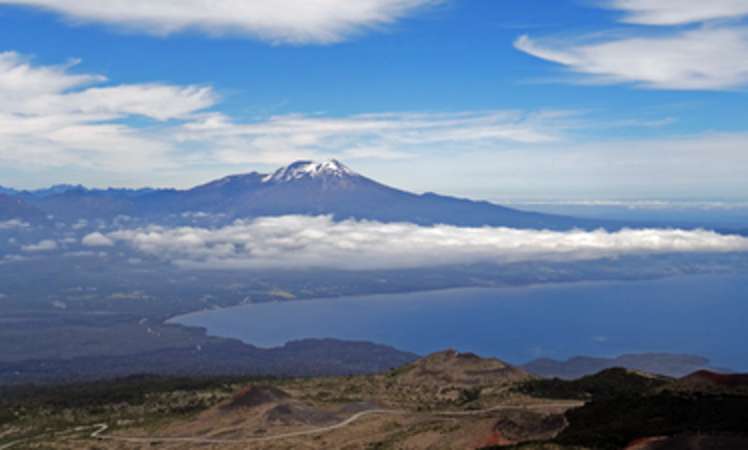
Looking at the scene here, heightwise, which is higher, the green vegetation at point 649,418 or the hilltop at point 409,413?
the green vegetation at point 649,418

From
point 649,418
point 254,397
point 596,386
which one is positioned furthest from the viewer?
point 596,386

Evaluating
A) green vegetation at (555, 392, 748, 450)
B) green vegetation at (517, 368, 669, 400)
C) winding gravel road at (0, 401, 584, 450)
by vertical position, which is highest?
green vegetation at (555, 392, 748, 450)

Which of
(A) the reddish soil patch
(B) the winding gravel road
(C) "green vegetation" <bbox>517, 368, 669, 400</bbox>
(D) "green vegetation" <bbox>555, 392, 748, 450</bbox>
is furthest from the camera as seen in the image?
(C) "green vegetation" <bbox>517, 368, 669, 400</bbox>

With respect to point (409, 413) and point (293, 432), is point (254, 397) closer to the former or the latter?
point (293, 432)

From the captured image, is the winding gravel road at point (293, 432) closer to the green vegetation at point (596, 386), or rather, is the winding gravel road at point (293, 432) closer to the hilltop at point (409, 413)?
the hilltop at point (409, 413)

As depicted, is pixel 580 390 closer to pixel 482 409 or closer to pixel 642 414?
pixel 482 409

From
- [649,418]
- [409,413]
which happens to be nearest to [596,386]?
[409,413]

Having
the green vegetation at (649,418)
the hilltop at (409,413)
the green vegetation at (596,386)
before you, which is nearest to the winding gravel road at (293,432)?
the hilltop at (409,413)

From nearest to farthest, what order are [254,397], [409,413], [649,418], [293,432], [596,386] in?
1. [649,418]
2. [293,432]
3. [409,413]
4. [254,397]
5. [596,386]

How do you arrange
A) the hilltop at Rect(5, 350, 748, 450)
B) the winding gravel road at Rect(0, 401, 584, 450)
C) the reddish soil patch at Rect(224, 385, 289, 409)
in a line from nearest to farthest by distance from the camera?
the hilltop at Rect(5, 350, 748, 450) → the winding gravel road at Rect(0, 401, 584, 450) → the reddish soil patch at Rect(224, 385, 289, 409)

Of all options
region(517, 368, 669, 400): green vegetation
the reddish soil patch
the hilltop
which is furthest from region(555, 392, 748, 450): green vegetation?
the reddish soil patch

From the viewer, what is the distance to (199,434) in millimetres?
62906

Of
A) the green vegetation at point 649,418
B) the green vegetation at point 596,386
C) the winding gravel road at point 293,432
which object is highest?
the green vegetation at point 649,418

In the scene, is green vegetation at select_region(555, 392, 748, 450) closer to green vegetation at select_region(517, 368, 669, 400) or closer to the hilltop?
the hilltop
